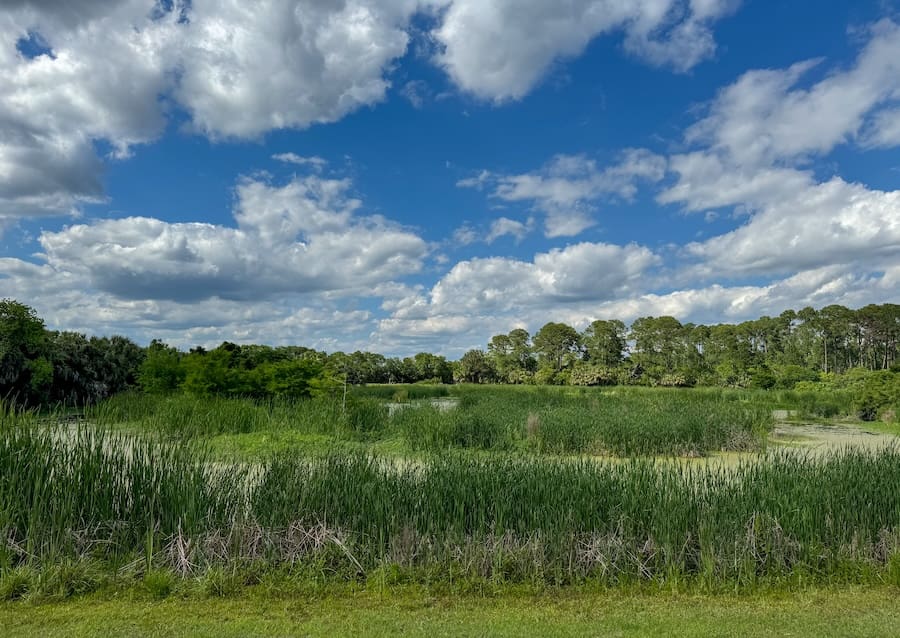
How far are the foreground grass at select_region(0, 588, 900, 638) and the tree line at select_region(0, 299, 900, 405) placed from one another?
14069mm

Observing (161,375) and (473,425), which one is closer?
(473,425)

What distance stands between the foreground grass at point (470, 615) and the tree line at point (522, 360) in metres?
14.1

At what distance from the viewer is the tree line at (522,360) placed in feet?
60.3

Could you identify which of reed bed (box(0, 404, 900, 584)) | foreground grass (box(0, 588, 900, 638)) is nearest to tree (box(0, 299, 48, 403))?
reed bed (box(0, 404, 900, 584))

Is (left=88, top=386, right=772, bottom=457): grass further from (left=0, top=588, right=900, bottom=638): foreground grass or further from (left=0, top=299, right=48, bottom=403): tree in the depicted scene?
(left=0, top=588, right=900, bottom=638): foreground grass

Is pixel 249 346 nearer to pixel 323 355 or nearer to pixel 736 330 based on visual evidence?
pixel 323 355

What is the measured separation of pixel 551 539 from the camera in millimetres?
4820

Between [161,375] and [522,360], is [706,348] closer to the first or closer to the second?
[522,360]

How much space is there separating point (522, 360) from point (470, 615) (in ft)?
184

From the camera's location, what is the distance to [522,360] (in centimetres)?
5975

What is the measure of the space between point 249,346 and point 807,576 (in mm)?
24196

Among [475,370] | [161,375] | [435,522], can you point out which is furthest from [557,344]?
[435,522]

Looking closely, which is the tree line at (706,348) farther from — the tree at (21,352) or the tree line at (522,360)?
the tree at (21,352)

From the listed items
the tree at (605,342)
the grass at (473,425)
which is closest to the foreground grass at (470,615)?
the grass at (473,425)
